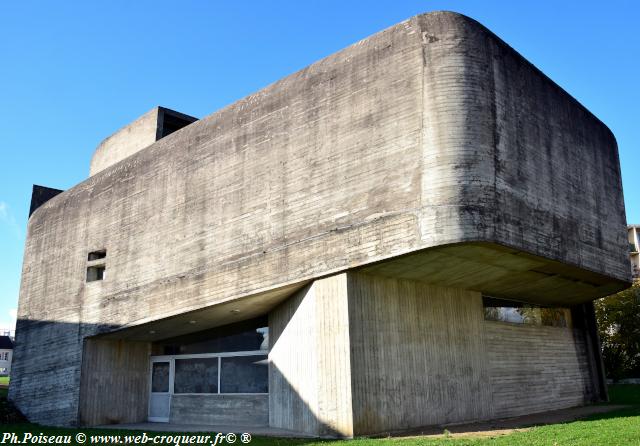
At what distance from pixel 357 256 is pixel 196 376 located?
25.3 ft

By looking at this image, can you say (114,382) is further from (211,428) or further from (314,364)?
(314,364)

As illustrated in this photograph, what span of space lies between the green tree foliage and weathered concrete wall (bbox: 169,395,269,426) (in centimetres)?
2268

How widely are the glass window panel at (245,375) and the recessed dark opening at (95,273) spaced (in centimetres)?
564

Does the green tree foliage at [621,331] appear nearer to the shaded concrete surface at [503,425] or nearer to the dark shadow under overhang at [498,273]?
the dark shadow under overhang at [498,273]

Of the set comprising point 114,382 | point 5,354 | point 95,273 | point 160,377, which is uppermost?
point 5,354

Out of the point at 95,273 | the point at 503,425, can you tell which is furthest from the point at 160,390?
the point at 503,425

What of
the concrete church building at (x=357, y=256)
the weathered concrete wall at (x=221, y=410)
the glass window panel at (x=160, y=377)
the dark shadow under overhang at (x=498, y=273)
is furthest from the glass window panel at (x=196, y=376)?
the dark shadow under overhang at (x=498, y=273)

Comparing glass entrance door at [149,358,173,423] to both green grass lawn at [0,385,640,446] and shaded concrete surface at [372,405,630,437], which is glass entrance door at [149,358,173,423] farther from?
shaded concrete surface at [372,405,630,437]

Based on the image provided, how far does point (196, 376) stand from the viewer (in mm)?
17172

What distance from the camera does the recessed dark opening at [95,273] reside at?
19031 millimetres

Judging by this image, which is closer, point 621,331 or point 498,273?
point 498,273

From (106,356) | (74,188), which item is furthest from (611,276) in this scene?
(74,188)

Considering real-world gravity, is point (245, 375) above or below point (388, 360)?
below

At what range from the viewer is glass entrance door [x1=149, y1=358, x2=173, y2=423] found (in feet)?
58.6
